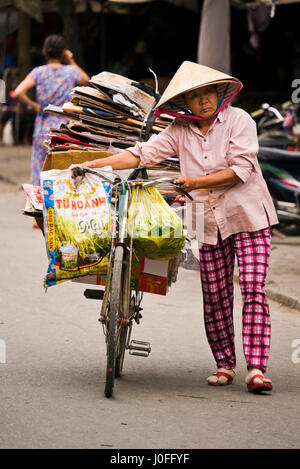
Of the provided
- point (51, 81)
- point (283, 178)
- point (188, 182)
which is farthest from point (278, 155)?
point (188, 182)

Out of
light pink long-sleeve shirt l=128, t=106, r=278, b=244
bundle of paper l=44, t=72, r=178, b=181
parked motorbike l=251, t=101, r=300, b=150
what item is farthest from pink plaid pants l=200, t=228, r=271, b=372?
parked motorbike l=251, t=101, r=300, b=150

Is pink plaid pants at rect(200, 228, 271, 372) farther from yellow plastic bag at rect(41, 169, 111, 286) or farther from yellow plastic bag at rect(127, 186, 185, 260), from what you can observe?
yellow plastic bag at rect(41, 169, 111, 286)

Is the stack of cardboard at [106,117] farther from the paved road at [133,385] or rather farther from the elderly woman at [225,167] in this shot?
the paved road at [133,385]

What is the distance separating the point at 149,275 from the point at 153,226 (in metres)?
0.49

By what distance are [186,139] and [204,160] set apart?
0.53 ft

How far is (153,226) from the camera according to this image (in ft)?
16.5

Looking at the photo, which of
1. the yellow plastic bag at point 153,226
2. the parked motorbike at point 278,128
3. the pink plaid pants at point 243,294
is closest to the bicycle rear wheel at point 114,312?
the yellow plastic bag at point 153,226

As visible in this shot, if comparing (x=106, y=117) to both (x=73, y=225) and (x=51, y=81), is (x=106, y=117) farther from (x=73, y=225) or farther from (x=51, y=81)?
(x=51, y=81)

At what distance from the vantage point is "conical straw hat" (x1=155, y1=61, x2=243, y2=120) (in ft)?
17.2

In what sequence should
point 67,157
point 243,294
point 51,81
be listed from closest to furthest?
point 243,294 < point 67,157 < point 51,81

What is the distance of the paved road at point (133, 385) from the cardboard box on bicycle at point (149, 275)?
554mm

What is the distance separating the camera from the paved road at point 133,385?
448 centimetres
